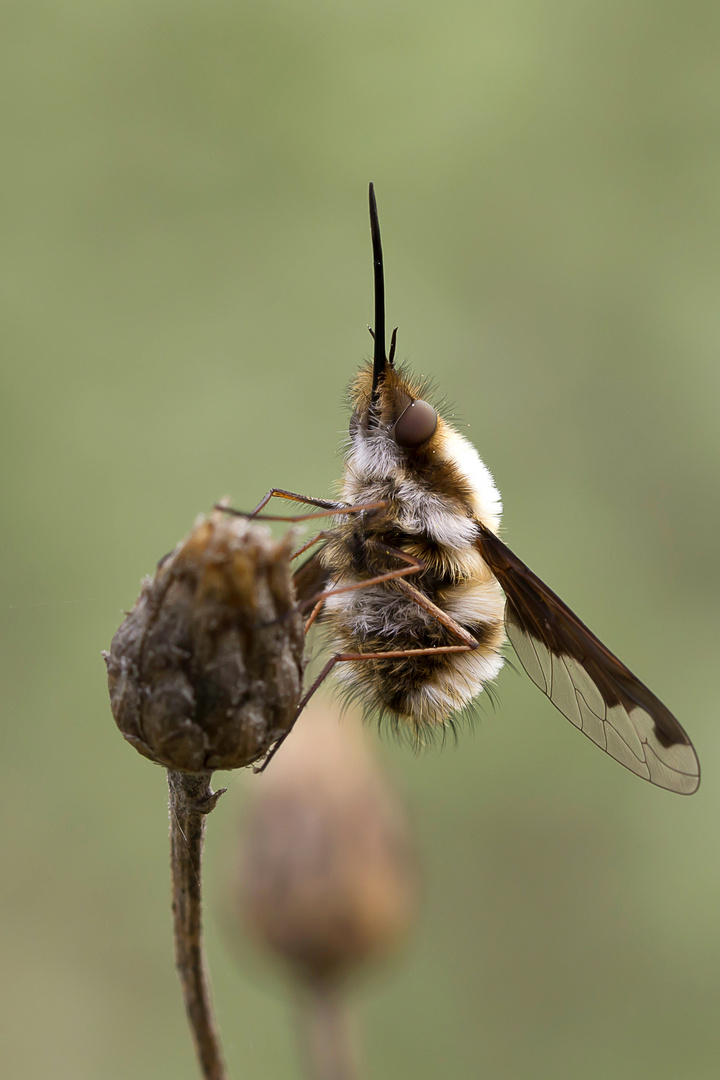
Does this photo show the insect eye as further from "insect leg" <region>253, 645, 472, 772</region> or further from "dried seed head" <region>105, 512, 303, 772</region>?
"dried seed head" <region>105, 512, 303, 772</region>

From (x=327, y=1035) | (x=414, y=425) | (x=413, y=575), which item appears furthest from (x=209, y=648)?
(x=327, y=1035)

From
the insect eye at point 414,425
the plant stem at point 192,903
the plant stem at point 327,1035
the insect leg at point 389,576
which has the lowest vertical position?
the plant stem at point 327,1035

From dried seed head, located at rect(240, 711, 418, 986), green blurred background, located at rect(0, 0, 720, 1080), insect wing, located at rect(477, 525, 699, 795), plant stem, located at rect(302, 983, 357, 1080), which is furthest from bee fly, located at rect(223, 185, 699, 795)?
green blurred background, located at rect(0, 0, 720, 1080)

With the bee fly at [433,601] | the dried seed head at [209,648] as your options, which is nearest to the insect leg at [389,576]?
the bee fly at [433,601]

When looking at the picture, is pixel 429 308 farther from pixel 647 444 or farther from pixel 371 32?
pixel 371 32

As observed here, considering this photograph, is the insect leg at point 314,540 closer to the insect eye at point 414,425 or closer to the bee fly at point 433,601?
the bee fly at point 433,601

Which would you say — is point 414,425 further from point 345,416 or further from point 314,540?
point 345,416
